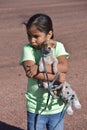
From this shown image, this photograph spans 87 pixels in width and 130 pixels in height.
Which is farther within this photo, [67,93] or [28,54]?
[28,54]

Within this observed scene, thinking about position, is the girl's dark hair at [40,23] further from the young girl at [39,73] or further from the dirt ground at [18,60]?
the dirt ground at [18,60]

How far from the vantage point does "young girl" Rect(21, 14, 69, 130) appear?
13.2ft

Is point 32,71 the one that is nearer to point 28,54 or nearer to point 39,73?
point 39,73

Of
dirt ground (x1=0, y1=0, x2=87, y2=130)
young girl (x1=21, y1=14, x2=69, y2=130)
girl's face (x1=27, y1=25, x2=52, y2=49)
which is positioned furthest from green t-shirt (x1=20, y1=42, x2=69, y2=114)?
dirt ground (x1=0, y1=0, x2=87, y2=130)

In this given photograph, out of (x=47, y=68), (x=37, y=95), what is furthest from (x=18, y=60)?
(x=47, y=68)

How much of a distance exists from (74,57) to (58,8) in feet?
44.1

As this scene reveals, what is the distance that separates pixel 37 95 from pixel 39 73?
25 cm

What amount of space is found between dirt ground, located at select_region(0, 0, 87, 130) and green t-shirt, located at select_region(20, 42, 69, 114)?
1714mm

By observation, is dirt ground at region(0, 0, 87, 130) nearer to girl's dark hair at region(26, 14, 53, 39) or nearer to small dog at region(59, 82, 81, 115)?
girl's dark hair at region(26, 14, 53, 39)

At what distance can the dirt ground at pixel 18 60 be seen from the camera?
6602mm

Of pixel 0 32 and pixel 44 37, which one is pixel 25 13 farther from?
pixel 44 37

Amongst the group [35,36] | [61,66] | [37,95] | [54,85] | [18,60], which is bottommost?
[18,60]

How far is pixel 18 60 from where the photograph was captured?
Answer: 34.9 ft

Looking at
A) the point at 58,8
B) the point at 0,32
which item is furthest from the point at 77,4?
the point at 0,32
